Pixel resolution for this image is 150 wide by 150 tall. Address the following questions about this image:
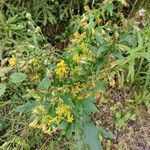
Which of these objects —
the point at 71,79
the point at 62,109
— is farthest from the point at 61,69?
the point at 62,109

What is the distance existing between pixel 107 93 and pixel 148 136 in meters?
0.35

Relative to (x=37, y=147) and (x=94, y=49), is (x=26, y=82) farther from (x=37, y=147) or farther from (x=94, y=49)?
(x=94, y=49)

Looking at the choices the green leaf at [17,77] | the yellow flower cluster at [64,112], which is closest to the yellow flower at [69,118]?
the yellow flower cluster at [64,112]

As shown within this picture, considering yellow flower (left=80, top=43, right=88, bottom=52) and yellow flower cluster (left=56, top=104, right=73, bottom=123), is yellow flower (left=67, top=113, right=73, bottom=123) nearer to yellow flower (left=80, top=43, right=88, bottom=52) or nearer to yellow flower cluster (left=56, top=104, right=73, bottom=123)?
yellow flower cluster (left=56, top=104, right=73, bottom=123)

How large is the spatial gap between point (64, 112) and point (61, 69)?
0.59 feet

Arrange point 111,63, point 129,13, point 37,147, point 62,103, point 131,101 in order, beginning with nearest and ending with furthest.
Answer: point 62,103
point 111,63
point 37,147
point 131,101
point 129,13

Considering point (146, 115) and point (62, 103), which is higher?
point (62, 103)

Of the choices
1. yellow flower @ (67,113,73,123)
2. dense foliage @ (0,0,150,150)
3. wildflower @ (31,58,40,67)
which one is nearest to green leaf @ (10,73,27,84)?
dense foliage @ (0,0,150,150)

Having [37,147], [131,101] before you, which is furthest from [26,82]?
[131,101]

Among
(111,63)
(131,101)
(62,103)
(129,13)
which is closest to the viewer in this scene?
(62,103)

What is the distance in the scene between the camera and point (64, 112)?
1682mm

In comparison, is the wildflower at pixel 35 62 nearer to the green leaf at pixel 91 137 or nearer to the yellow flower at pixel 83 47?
the yellow flower at pixel 83 47

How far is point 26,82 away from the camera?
7.73ft

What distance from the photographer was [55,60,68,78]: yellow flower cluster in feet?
5.58
